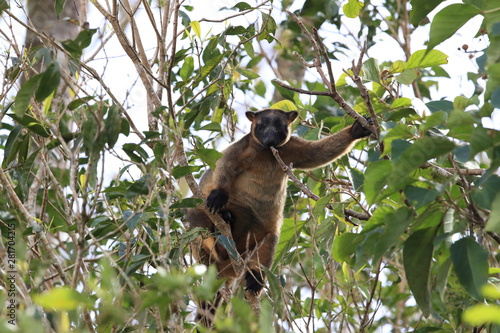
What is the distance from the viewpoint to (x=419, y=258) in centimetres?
369

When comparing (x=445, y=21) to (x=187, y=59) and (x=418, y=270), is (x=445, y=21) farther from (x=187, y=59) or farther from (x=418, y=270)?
(x=187, y=59)

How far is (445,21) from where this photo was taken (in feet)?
11.6

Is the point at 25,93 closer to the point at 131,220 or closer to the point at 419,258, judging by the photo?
the point at 131,220

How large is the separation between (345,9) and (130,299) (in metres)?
3.54

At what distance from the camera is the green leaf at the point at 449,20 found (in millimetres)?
3498

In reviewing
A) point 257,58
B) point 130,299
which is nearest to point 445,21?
point 130,299

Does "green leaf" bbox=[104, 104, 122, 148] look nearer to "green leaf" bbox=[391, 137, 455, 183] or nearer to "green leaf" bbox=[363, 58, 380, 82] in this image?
"green leaf" bbox=[391, 137, 455, 183]

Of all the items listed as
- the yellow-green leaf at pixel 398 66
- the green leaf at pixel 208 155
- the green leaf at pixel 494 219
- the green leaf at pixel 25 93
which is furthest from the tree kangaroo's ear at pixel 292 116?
the green leaf at pixel 494 219

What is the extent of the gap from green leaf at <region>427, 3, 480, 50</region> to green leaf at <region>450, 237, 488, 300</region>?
120 cm

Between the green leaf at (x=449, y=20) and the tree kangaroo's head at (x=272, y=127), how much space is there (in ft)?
12.1

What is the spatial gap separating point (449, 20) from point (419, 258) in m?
1.42

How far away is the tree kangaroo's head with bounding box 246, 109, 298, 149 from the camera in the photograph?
286 inches

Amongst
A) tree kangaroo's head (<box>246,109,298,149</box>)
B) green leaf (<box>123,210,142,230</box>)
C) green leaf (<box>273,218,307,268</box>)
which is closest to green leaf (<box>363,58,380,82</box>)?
green leaf (<box>273,218,307,268</box>)

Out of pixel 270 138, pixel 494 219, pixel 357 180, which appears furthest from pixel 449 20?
pixel 270 138
